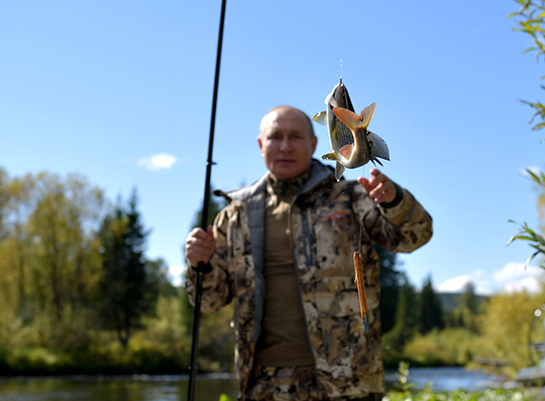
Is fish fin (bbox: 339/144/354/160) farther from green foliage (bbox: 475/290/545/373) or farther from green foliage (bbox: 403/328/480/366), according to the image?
green foliage (bbox: 403/328/480/366)

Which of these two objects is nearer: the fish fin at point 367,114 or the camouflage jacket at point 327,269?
the fish fin at point 367,114

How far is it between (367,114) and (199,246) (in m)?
1.81

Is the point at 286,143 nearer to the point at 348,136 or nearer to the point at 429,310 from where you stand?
the point at 348,136

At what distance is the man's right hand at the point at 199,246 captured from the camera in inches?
98.3

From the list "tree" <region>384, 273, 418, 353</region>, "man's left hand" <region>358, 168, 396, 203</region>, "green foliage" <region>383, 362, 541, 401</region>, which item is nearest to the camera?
"man's left hand" <region>358, 168, 396, 203</region>

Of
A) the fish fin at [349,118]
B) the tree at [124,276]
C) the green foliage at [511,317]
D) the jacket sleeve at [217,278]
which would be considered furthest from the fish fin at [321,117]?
the tree at [124,276]

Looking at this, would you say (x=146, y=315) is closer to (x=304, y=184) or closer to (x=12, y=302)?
(x=12, y=302)

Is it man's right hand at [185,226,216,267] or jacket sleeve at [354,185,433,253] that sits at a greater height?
jacket sleeve at [354,185,433,253]

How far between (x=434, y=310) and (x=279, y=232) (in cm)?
5337

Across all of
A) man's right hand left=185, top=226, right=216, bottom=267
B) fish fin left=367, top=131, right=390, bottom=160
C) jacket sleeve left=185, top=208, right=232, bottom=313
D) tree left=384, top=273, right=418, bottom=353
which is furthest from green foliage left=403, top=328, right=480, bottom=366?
fish fin left=367, top=131, right=390, bottom=160

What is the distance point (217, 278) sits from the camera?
2.67 m

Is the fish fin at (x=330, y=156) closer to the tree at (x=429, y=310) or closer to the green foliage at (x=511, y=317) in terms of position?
the green foliage at (x=511, y=317)

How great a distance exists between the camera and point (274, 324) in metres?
2.49

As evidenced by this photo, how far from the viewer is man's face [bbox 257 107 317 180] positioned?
252 cm
